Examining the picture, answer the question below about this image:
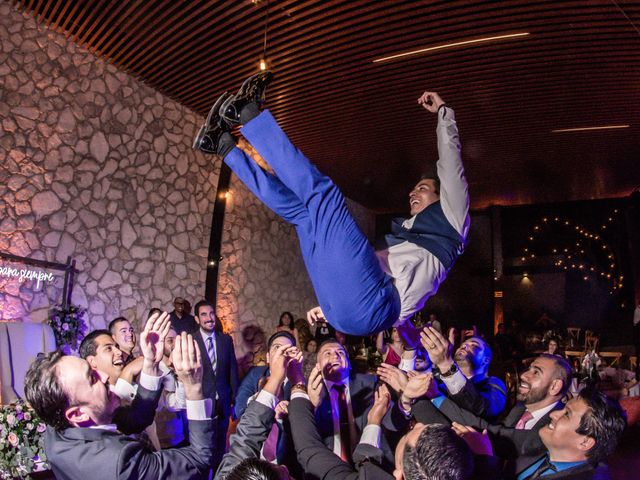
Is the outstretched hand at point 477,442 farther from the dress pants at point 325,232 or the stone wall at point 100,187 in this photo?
the stone wall at point 100,187

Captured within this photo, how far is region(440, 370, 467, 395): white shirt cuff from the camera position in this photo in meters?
2.19

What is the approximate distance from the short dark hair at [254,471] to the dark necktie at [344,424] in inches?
41.1

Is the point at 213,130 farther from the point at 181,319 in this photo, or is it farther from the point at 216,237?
the point at 216,237

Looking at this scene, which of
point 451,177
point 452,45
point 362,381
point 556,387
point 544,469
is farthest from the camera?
point 452,45

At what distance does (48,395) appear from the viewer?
1562 millimetres

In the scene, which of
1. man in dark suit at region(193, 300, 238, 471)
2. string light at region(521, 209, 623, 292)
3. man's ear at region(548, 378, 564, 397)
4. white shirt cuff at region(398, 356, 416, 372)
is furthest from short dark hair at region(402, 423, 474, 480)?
string light at region(521, 209, 623, 292)

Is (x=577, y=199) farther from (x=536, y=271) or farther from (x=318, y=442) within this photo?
(x=318, y=442)

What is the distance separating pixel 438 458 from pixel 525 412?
1.40 meters

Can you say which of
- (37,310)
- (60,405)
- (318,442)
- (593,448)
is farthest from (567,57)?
(37,310)

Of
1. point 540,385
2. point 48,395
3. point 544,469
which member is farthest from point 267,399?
point 540,385

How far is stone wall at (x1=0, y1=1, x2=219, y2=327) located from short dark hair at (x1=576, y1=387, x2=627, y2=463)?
15.0ft

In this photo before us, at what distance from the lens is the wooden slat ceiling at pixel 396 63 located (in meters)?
4.27

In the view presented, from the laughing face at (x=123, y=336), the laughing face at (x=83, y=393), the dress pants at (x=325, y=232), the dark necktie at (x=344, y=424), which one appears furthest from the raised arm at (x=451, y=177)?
the laughing face at (x=123, y=336)

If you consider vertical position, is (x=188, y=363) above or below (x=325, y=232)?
below
